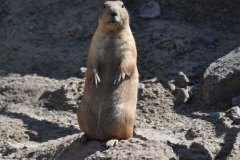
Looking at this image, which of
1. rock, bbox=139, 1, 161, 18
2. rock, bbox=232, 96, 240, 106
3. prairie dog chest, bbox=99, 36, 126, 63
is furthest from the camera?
rock, bbox=139, 1, 161, 18

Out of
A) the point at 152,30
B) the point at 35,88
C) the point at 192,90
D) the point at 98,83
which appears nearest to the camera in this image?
the point at 98,83

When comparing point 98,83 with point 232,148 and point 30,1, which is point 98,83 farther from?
point 30,1

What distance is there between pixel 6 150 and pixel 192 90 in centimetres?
274

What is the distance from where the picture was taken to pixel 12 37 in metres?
10.4

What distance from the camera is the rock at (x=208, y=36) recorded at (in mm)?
9523

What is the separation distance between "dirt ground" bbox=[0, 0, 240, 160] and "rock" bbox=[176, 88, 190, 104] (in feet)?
0.05

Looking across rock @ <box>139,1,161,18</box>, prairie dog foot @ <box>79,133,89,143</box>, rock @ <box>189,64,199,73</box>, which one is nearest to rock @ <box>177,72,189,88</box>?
rock @ <box>189,64,199,73</box>

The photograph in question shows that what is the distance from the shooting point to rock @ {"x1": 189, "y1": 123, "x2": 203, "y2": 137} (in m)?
7.28

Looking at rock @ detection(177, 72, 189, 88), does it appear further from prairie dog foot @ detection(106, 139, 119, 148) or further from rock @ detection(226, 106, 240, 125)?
prairie dog foot @ detection(106, 139, 119, 148)

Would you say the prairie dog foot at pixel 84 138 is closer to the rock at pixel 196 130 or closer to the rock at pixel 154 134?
the rock at pixel 154 134

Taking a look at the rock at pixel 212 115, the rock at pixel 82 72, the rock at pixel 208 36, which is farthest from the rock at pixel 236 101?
the rock at pixel 82 72

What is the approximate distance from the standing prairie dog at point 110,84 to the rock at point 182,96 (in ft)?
4.87

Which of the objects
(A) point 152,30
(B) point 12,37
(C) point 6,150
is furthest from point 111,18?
(B) point 12,37

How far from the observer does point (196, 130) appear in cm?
732
